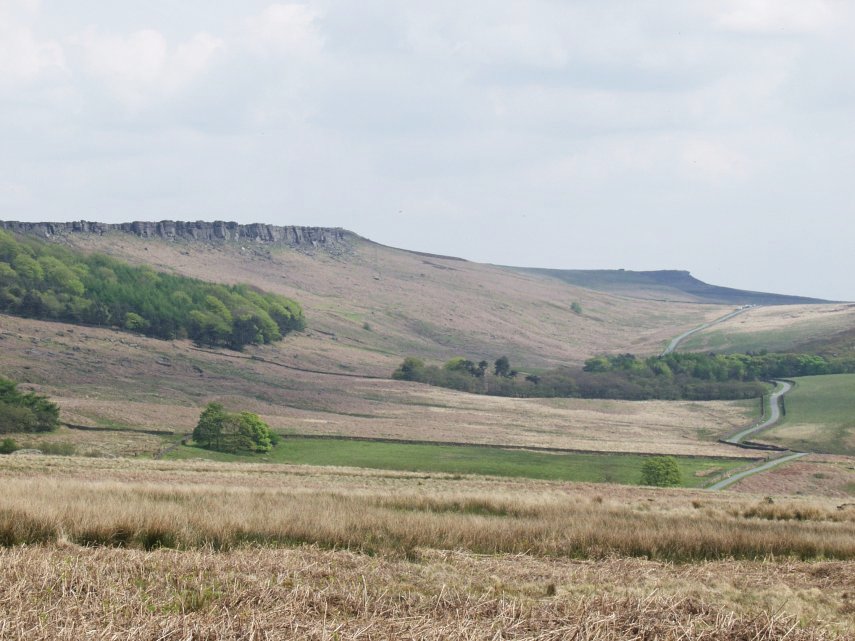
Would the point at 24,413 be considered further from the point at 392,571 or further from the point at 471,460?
the point at 392,571

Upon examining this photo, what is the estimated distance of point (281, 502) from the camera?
2291 cm

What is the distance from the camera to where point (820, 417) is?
123875 mm

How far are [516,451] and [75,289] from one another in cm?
12317

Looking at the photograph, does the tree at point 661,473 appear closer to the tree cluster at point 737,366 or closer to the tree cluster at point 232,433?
the tree cluster at point 232,433

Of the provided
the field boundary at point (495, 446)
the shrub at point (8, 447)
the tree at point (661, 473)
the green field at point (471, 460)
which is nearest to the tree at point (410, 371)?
the field boundary at point (495, 446)

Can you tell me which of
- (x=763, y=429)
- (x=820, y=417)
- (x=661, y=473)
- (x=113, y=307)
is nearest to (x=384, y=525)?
(x=661, y=473)

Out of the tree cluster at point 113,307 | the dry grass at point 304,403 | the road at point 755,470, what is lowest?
the dry grass at point 304,403

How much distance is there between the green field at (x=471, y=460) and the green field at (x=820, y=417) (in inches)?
840

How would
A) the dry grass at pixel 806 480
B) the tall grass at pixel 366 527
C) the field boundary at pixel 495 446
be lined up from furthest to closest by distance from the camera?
the field boundary at pixel 495 446, the dry grass at pixel 806 480, the tall grass at pixel 366 527

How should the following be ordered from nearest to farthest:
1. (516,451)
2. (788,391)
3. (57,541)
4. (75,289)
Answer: (57,541)
(516,451)
(788,391)
(75,289)

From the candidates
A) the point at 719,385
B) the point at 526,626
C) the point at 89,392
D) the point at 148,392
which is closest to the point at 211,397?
the point at 148,392

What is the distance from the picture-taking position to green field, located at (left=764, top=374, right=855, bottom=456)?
107500 millimetres

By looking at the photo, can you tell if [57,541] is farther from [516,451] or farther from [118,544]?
[516,451]

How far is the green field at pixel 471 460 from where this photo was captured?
7694cm
